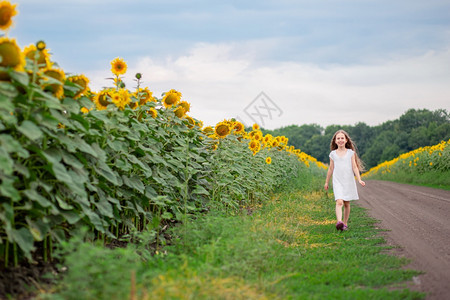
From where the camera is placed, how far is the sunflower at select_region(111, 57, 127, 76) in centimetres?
574

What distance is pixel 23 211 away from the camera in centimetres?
377

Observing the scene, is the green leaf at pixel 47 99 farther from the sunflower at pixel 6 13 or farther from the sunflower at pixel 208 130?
the sunflower at pixel 208 130

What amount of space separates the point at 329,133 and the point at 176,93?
96.4 meters

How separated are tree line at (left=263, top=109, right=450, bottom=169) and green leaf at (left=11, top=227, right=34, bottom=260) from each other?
185 ft

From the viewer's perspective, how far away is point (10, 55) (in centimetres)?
349

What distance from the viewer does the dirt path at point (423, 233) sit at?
4.53 meters

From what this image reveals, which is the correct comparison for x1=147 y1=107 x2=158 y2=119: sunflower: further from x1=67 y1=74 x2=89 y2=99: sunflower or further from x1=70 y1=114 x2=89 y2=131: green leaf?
x1=70 y1=114 x2=89 y2=131: green leaf

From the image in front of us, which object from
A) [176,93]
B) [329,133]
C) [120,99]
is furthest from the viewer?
[329,133]

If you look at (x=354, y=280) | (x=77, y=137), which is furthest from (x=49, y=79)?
(x=354, y=280)

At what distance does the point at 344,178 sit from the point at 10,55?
20.4 ft

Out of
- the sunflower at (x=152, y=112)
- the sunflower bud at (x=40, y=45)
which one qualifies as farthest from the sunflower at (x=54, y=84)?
the sunflower at (x=152, y=112)

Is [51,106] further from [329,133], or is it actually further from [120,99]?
[329,133]

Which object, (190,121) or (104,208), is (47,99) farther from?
(190,121)

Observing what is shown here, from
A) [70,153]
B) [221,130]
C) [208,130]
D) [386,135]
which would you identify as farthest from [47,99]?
[386,135]
